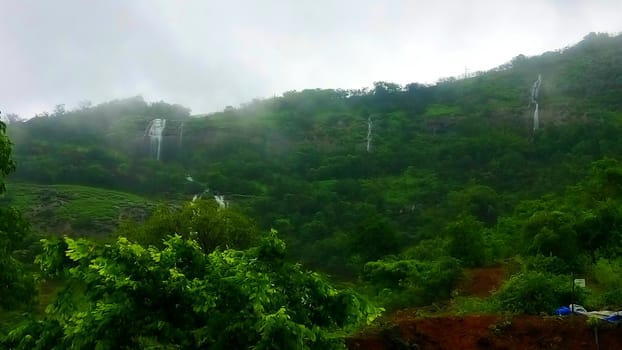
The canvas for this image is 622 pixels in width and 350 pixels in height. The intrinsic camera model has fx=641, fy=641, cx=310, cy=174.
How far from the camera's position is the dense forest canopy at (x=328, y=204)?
5.79 metres

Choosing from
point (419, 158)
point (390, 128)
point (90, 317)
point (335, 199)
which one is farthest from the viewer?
point (390, 128)

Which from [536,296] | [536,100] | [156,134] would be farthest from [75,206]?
[536,100]

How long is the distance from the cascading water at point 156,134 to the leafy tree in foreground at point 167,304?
106876 mm

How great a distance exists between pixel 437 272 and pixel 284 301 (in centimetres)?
1765

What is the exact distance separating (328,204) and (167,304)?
218ft

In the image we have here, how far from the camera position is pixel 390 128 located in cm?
11056

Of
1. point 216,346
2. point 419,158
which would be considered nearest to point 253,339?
point 216,346

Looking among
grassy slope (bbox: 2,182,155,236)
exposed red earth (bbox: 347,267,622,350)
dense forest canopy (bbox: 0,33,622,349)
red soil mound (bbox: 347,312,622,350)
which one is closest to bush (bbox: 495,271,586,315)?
dense forest canopy (bbox: 0,33,622,349)

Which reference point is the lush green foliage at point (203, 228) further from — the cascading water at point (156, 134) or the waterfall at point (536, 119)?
the cascading water at point (156, 134)

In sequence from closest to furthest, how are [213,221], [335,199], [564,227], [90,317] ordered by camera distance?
[90,317]
[564,227]
[213,221]
[335,199]

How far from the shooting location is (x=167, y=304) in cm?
591

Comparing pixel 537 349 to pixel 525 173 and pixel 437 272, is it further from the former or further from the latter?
pixel 525 173

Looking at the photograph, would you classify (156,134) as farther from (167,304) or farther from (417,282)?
(167,304)

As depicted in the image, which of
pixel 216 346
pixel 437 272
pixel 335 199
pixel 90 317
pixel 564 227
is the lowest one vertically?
pixel 335 199
